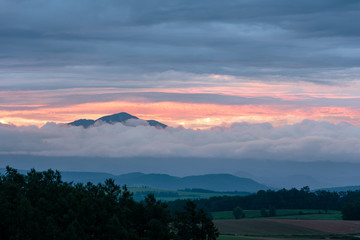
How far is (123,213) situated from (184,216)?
1568 centimetres

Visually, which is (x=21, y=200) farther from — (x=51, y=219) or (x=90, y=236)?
(x=90, y=236)

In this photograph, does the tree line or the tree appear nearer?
the tree line

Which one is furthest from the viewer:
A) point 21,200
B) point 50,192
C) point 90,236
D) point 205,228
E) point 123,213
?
point 205,228

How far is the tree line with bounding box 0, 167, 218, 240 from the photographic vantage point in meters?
78.7

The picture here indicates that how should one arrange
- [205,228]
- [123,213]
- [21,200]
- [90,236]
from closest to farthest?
[21,200]
[90,236]
[123,213]
[205,228]

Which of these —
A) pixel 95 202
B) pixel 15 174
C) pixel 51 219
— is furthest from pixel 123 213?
pixel 15 174

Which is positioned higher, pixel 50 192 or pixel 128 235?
pixel 50 192

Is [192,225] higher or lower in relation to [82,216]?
lower

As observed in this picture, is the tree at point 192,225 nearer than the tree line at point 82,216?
No

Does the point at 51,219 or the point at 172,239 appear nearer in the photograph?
the point at 51,219

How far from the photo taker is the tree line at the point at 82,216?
78688 mm

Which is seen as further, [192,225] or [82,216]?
[192,225]

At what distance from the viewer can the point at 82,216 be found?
84.0 metres

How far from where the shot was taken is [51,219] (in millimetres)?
78250
